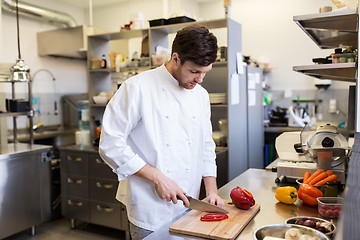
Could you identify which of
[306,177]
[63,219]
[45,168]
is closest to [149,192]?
[306,177]

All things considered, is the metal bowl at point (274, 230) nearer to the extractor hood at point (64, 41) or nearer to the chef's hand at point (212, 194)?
the chef's hand at point (212, 194)

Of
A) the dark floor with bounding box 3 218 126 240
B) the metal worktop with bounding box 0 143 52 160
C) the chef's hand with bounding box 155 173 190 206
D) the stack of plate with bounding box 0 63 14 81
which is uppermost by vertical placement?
the stack of plate with bounding box 0 63 14 81

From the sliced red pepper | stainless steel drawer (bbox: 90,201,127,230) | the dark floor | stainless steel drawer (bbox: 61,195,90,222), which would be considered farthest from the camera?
stainless steel drawer (bbox: 61,195,90,222)

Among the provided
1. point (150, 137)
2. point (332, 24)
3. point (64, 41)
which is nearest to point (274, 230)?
point (150, 137)

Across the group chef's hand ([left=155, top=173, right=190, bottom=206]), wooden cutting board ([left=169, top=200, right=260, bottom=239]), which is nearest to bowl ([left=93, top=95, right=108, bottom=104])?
chef's hand ([left=155, top=173, right=190, bottom=206])

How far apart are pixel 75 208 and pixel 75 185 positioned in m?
0.26

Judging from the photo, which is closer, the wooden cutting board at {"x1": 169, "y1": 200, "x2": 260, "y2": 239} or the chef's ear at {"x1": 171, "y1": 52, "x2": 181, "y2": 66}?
the wooden cutting board at {"x1": 169, "y1": 200, "x2": 260, "y2": 239}

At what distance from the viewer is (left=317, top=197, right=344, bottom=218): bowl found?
1.51 metres

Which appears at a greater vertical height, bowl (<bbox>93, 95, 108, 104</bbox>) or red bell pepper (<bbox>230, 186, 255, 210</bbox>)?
bowl (<bbox>93, 95, 108, 104</bbox>)

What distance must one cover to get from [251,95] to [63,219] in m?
2.79

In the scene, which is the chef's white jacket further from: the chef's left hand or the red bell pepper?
the red bell pepper

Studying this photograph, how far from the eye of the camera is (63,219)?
4.26 m

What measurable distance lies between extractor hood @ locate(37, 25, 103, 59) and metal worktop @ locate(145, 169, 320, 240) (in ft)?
12.2

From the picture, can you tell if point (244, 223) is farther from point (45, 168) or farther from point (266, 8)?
point (266, 8)
